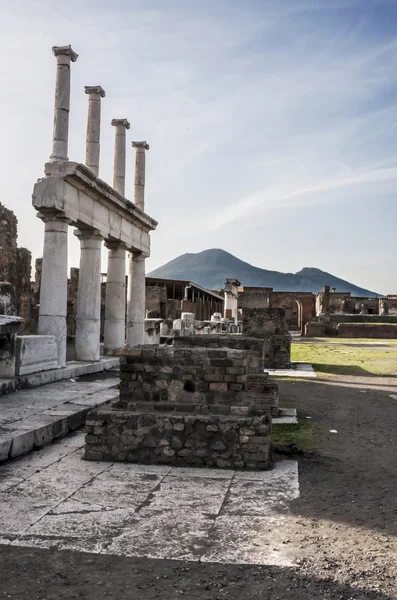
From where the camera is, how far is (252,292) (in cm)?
4991

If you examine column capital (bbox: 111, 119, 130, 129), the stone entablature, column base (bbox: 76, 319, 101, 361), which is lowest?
column base (bbox: 76, 319, 101, 361)

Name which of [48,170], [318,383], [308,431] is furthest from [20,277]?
[308,431]

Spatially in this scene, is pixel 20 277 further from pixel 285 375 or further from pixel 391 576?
pixel 391 576

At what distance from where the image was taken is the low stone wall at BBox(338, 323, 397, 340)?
126ft

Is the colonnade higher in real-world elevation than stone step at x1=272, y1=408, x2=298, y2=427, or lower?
higher

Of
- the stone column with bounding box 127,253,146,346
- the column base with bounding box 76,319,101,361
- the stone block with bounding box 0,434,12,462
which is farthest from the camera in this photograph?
the stone column with bounding box 127,253,146,346

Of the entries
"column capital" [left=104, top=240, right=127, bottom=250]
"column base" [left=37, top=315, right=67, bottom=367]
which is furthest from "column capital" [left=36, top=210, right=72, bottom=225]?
"column capital" [left=104, top=240, right=127, bottom=250]

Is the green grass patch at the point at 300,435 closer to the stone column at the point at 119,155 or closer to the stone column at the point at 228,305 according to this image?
the stone column at the point at 119,155

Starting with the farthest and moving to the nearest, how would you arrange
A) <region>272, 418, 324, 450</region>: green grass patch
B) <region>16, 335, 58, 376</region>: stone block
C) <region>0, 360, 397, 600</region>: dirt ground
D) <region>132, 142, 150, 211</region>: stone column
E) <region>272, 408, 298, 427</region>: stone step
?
<region>132, 142, 150, 211</region>: stone column
<region>16, 335, 58, 376</region>: stone block
<region>272, 408, 298, 427</region>: stone step
<region>272, 418, 324, 450</region>: green grass patch
<region>0, 360, 397, 600</region>: dirt ground

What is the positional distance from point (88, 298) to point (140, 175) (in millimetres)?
4933

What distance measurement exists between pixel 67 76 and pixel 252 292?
1569 inches

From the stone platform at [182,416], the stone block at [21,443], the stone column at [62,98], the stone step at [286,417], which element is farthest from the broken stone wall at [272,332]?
the stone block at [21,443]

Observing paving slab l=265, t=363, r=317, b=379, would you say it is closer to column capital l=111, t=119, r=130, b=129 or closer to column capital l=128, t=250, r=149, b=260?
column capital l=128, t=250, r=149, b=260

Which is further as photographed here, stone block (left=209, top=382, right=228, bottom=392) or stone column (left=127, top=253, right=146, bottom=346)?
stone column (left=127, top=253, right=146, bottom=346)
